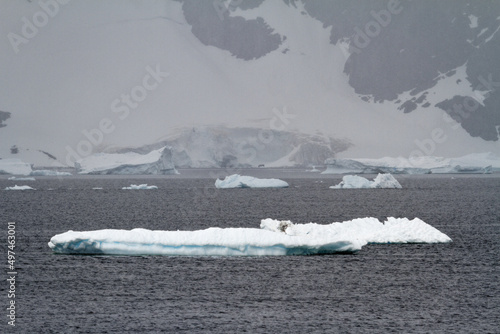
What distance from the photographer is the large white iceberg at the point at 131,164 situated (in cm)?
10138

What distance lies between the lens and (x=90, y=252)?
24.4 metres

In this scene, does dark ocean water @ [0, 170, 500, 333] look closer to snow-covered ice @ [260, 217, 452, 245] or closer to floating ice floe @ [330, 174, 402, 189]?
snow-covered ice @ [260, 217, 452, 245]

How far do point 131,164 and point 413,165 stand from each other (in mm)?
42293

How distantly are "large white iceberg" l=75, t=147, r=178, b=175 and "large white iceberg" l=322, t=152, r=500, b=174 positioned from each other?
24.3 m

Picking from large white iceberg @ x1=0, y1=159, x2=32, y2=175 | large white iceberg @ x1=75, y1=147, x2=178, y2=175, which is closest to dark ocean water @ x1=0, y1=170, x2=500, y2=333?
large white iceberg @ x1=75, y1=147, x2=178, y2=175

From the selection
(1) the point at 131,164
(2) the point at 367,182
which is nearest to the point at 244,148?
(1) the point at 131,164

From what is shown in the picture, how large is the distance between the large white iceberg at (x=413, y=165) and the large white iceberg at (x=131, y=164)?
24291mm

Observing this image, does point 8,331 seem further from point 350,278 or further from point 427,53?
point 427,53

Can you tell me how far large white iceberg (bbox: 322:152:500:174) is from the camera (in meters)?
107

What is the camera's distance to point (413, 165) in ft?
364

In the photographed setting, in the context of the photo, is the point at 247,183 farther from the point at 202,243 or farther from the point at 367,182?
the point at 202,243

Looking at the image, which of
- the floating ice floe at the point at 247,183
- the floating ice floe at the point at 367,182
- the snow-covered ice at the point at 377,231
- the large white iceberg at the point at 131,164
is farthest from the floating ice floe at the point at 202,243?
the large white iceberg at the point at 131,164

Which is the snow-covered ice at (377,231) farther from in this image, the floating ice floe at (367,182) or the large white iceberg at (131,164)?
the large white iceberg at (131,164)

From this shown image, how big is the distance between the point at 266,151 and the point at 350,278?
13742 cm
